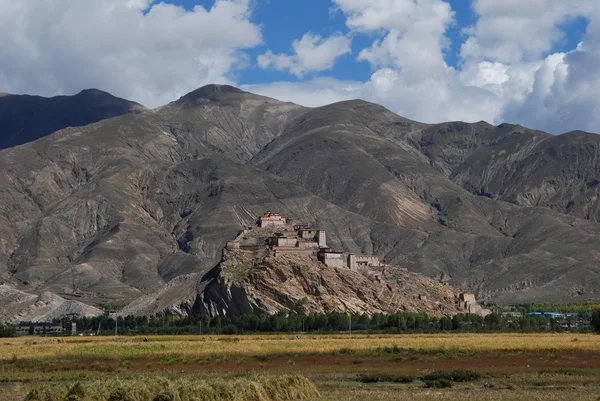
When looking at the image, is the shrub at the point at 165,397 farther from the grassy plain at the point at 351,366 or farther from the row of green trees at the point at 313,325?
the row of green trees at the point at 313,325

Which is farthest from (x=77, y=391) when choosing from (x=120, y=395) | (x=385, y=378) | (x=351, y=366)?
(x=351, y=366)

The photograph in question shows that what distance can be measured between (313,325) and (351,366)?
82119 mm

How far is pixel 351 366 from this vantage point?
75.9 meters

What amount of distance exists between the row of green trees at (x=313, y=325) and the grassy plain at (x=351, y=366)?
5160cm

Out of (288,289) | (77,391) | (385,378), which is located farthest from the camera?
(288,289)

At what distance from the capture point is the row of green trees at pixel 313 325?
507 ft

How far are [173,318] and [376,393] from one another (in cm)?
13543

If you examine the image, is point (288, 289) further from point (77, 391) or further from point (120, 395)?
point (120, 395)

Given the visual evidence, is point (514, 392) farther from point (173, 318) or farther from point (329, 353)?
point (173, 318)

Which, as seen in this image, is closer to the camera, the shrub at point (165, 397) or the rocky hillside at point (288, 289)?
the shrub at point (165, 397)

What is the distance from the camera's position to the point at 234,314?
188 m

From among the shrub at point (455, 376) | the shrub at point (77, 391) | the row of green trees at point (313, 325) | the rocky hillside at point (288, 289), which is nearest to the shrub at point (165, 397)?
the shrub at point (77, 391)

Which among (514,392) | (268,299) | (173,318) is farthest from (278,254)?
(514,392)

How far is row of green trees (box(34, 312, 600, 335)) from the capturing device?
155 meters
